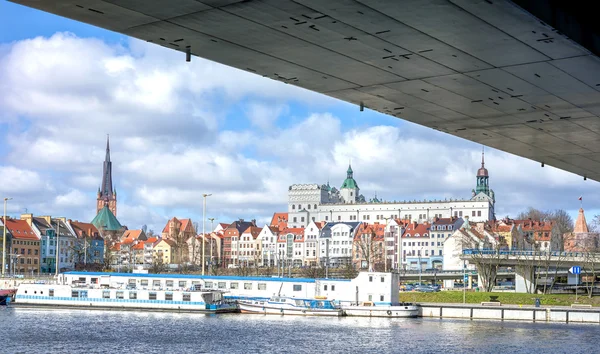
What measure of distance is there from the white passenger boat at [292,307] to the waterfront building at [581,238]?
1957 inches

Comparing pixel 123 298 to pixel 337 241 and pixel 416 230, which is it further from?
pixel 337 241

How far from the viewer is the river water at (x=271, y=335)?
47000mm

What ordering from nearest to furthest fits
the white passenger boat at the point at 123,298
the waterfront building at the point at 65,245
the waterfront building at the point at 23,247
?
the white passenger boat at the point at 123,298 < the waterfront building at the point at 23,247 < the waterfront building at the point at 65,245

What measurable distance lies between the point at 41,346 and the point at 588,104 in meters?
34.6

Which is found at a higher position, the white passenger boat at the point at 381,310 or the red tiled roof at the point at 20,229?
the red tiled roof at the point at 20,229

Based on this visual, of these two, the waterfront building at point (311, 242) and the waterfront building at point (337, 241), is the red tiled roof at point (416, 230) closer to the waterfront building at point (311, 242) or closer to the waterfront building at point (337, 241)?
the waterfront building at point (337, 241)

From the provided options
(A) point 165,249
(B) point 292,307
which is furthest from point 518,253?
(A) point 165,249

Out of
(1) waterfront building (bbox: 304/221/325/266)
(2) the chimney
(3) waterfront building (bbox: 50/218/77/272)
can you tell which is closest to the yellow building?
(3) waterfront building (bbox: 50/218/77/272)

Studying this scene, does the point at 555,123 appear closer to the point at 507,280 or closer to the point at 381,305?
the point at 381,305

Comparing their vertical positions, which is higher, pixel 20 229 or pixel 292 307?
pixel 20 229

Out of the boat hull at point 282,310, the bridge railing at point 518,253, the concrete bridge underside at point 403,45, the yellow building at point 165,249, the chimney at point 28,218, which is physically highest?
the concrete bridge underside at point 403,45

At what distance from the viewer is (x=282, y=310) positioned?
249 ft

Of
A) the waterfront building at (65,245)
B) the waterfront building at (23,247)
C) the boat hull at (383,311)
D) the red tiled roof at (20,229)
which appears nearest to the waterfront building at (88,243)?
the waterfront building at (65,245)

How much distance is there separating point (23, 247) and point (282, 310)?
9079 centimetres
